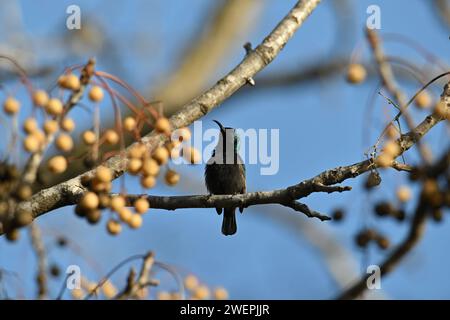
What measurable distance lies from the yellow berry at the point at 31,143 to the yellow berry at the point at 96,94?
432 mm

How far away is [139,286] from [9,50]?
14.3 feet

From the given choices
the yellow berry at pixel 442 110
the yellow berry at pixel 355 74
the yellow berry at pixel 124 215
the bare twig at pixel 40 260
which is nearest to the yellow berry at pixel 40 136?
the yellow berry at pixel 124 215

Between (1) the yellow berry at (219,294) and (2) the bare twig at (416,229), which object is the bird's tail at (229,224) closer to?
(1) the yellow berry at (219,294)

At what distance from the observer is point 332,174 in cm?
362

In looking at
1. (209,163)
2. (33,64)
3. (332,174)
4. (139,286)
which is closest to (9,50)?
(33,64)

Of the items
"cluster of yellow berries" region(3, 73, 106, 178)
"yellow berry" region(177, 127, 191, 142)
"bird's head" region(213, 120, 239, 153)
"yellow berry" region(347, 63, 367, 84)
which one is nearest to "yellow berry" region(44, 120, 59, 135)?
"cluster of yellow berries" region(3, 73, 106, 178)

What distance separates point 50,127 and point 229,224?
5460 millimetres

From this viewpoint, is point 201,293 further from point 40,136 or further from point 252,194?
point 40,136

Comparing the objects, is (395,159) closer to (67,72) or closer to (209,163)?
(67,72)

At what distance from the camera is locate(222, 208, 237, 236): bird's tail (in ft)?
26.2

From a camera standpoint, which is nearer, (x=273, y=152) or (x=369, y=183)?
(x=369, y=183)

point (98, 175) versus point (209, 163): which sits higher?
point (209, 163)

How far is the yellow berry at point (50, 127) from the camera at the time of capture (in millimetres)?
2689
